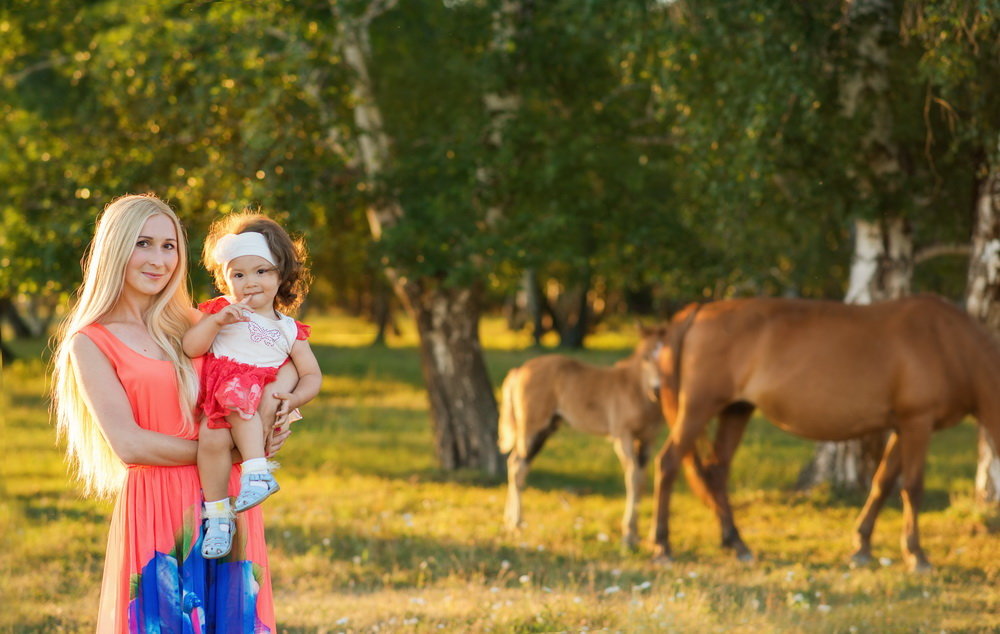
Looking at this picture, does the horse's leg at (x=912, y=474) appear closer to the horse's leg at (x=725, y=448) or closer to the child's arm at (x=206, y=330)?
the horse's leg at (x=725, y=448)

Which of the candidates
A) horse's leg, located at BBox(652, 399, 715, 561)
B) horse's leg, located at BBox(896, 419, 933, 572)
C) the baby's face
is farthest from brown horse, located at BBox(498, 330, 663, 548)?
the baby's face

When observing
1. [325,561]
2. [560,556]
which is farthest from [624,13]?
[325,561]

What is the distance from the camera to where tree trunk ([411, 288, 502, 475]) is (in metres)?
11.8

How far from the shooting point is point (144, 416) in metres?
3.42

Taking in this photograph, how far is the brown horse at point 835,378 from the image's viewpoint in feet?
24.5

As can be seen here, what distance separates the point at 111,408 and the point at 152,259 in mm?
497

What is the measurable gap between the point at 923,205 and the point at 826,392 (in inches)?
125

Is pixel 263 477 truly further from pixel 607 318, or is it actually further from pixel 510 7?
pixel 607 318

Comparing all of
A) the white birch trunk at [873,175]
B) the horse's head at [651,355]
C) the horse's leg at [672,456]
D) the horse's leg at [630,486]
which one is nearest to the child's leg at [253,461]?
the horse's leg at [672,456]

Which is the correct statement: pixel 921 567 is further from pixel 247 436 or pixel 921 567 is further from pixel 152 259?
pixel 152 259

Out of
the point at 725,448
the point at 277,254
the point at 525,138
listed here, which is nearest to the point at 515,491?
the point at 725,448

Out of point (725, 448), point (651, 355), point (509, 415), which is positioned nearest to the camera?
point (651, 355)

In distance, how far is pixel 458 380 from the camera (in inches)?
464

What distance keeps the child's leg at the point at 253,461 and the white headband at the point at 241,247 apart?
21.2 inches
